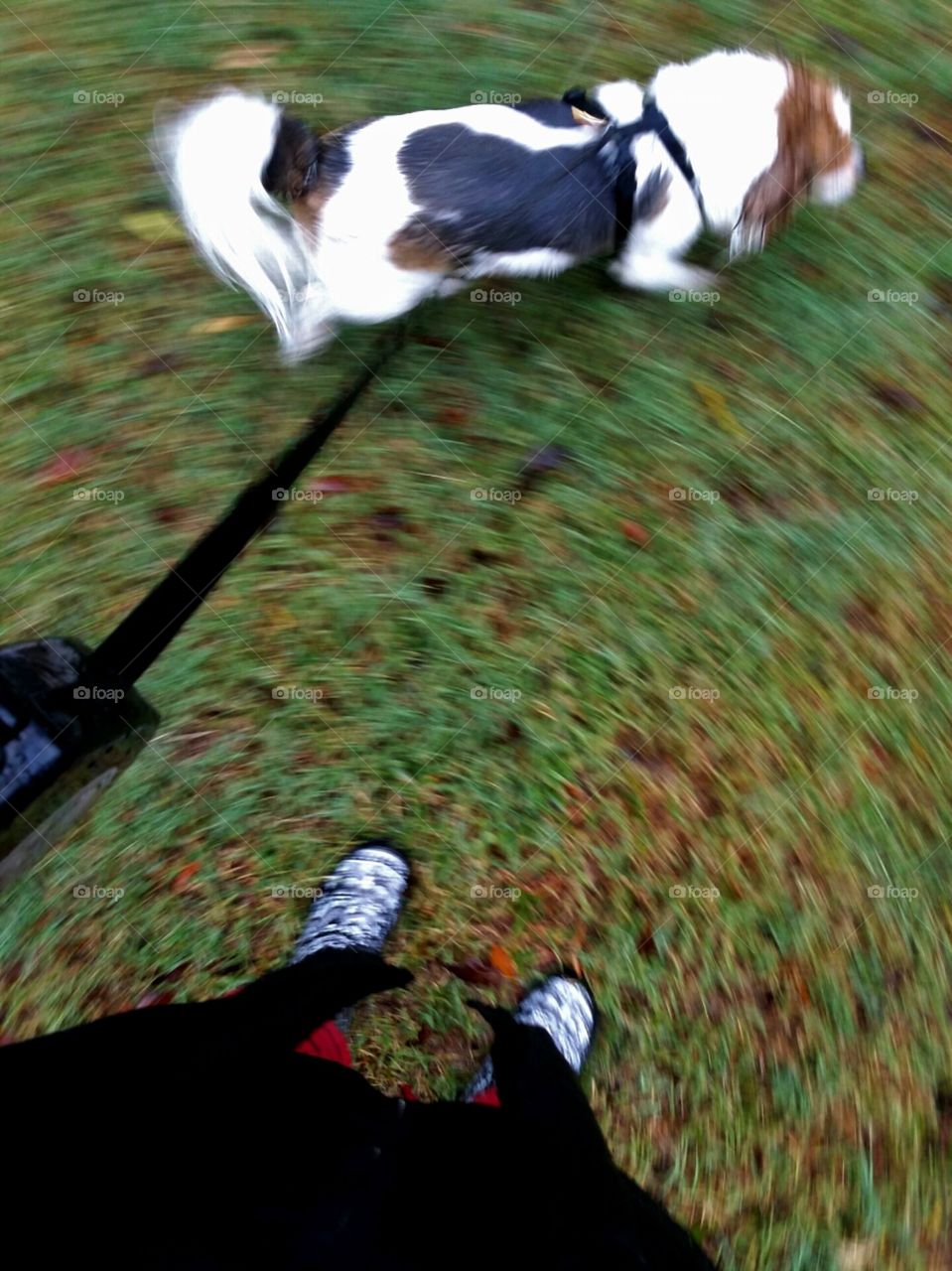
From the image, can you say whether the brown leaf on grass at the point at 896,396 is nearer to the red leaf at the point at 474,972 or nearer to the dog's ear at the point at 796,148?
the dog's ear at the point at 796,148

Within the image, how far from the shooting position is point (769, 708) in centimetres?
236

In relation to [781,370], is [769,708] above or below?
below

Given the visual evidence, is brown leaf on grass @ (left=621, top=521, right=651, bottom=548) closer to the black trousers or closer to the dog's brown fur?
the dog's brown fur

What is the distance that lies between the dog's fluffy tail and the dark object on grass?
67cm

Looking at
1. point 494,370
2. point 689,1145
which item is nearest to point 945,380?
point 494,370

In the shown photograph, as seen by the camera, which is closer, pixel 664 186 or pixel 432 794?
pixel 664 186

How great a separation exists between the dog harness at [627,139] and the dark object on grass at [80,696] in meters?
1.05

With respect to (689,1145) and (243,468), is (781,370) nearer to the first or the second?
(243,468)

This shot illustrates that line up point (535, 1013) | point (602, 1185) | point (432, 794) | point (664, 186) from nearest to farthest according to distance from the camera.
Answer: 1. point (602, 1185)
2. point (664, 186)
3. point (535, 1013)
4. point (432, 794)

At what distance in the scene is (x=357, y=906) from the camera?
7.22 feet

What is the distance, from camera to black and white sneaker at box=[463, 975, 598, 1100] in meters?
2.18

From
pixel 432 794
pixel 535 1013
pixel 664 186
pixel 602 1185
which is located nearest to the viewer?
pixel 602 1185

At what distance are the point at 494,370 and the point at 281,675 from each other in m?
1.02

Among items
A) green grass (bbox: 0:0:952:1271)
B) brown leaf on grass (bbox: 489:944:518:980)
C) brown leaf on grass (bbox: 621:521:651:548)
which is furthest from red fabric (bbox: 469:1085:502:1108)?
brown leaf on grass (bbox: 621:521:651:548)
